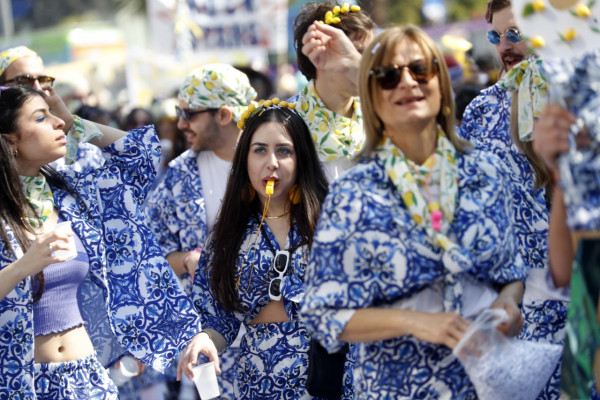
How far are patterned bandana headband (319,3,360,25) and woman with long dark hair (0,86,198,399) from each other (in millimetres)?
1082

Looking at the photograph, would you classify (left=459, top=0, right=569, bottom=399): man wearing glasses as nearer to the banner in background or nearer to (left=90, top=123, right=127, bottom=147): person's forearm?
(left=90, top=123, right=127, bottom=147): person's forearm

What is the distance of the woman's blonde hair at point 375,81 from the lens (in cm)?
341

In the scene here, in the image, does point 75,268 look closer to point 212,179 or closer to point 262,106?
point 262,106

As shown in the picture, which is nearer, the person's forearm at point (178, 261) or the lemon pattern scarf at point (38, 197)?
the lemon pattern scarf at point (38, 197)

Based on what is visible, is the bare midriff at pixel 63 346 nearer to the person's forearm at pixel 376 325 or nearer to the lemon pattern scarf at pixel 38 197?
the lemon pattern scarf at pixel 38 197

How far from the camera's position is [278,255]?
4602 mm

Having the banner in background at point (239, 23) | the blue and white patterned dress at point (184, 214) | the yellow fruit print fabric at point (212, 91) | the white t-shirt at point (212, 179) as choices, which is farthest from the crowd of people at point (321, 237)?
the banner in background at point (239, 23)

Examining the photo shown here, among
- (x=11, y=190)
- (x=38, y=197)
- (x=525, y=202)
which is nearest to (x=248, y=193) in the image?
(x=38, y=197)

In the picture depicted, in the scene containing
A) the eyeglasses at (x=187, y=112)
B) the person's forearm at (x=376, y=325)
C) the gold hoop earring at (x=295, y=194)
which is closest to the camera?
the person's forearm at (x=376, y=325)

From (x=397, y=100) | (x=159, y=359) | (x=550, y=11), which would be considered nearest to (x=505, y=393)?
(x=397, y=100)

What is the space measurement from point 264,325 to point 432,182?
5.06ft

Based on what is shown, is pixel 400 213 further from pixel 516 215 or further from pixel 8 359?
pixel 8 359

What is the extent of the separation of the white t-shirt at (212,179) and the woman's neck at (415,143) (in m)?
2.78

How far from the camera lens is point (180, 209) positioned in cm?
621
